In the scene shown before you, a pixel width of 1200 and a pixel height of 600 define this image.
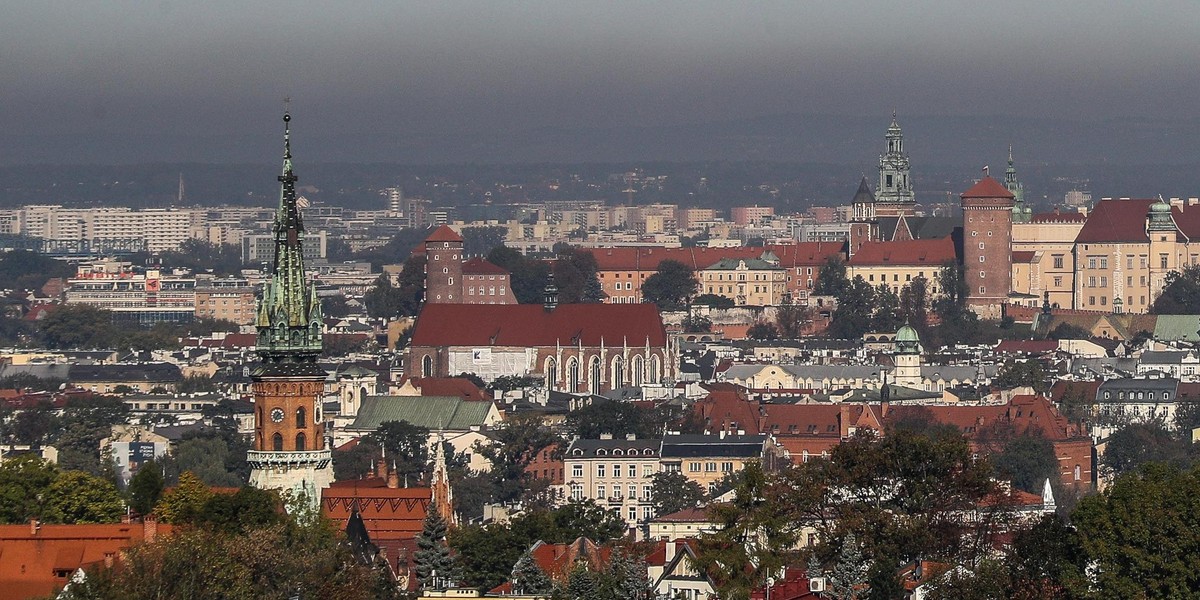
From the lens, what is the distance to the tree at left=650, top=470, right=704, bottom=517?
91188 millimetres

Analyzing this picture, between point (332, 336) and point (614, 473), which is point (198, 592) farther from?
point (332, 336)

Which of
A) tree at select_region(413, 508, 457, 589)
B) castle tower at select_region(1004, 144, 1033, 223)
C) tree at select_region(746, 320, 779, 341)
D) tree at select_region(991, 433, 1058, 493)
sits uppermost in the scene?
castle tower at select_region(1004, 144, 1033, 223)

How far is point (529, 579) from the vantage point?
52438 millimetres

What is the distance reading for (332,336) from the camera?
167 m

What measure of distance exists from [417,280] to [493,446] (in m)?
69.2

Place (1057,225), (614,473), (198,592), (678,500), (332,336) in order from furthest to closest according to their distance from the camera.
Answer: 1. (1057,225)
2. (332,336)
3. (614,473)
4. (678,500)
5. (198,592)

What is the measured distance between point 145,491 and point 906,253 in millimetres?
125846

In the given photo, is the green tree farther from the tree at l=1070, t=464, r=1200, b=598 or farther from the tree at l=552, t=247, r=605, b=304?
the tree at l=552, t=247, r=605, b=304

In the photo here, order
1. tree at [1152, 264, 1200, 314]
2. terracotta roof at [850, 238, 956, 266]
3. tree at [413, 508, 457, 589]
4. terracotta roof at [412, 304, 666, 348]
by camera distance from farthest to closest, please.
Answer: terracotta roof at [850, 238, 956, 266], tree at [1152, 264, 1200, 314], terracotta roof at [412, 304, 666, 348], tree at [413, 508, 457, 589]

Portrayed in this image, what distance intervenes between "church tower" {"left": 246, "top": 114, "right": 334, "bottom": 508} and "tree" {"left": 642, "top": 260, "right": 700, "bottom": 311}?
4916 inches

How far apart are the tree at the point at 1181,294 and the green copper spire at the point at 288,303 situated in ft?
374

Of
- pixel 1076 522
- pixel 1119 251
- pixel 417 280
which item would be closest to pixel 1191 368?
pixel 1119 251

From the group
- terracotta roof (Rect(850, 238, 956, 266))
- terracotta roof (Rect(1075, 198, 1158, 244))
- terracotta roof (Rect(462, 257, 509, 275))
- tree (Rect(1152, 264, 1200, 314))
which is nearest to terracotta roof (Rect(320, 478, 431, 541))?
tree (Rect(1152, 264, 1200, 314))

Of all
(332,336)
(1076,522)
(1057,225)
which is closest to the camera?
(1076,522)
